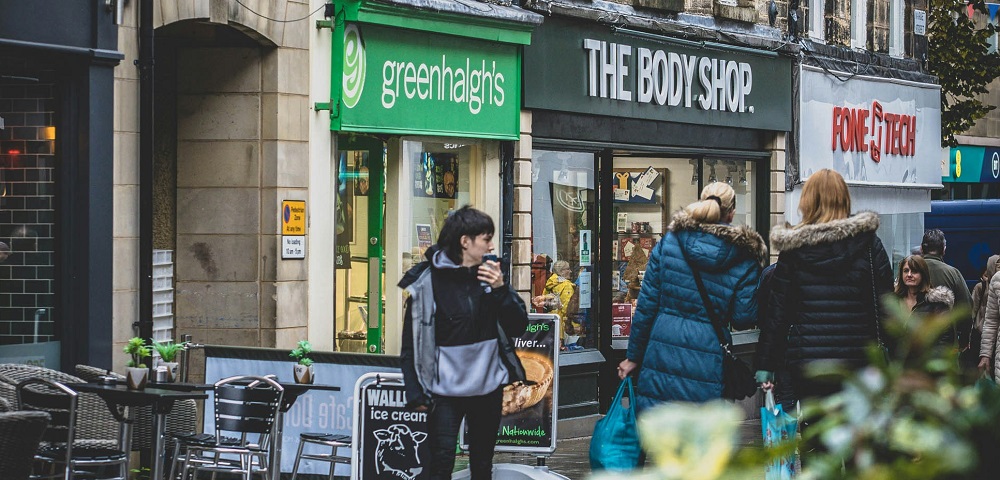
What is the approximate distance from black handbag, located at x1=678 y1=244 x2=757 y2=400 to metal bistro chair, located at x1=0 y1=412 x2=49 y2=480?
3.23m

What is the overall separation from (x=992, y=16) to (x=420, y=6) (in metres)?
21.1

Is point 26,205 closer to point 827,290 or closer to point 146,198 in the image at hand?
point 146,198

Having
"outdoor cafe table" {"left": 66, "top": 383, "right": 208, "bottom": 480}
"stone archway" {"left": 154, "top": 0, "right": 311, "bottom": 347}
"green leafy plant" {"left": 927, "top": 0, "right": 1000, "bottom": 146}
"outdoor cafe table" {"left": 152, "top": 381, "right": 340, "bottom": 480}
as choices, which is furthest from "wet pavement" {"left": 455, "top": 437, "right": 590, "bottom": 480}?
"green leafy plant" {"left": 927, "top": 0, "right": 1000, "bottom": 146}

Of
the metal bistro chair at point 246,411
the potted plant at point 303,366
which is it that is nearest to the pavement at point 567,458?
the potted plant at point 303,366

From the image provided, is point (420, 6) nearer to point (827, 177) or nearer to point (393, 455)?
point (393, 455)

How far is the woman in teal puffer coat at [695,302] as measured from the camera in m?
7.57

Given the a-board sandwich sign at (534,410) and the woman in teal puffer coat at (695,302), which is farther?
the a-board sandwich sign at (534,410)

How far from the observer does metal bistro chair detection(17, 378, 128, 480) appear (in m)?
7.68

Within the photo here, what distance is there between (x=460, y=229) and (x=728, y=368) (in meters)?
1.52

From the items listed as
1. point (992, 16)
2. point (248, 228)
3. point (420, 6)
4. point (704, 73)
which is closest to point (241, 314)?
point (248, 228)

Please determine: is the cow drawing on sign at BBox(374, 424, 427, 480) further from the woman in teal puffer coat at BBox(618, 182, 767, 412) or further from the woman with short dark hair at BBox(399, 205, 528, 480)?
the woman in teal puffer coat at BBox(618, 182, 767, 412)

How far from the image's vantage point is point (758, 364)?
747 centimetres

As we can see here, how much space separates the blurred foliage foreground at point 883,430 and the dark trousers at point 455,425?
579 centimetres

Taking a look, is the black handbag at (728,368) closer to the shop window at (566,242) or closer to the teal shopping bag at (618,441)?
the teal shopping bag at (618,441)
